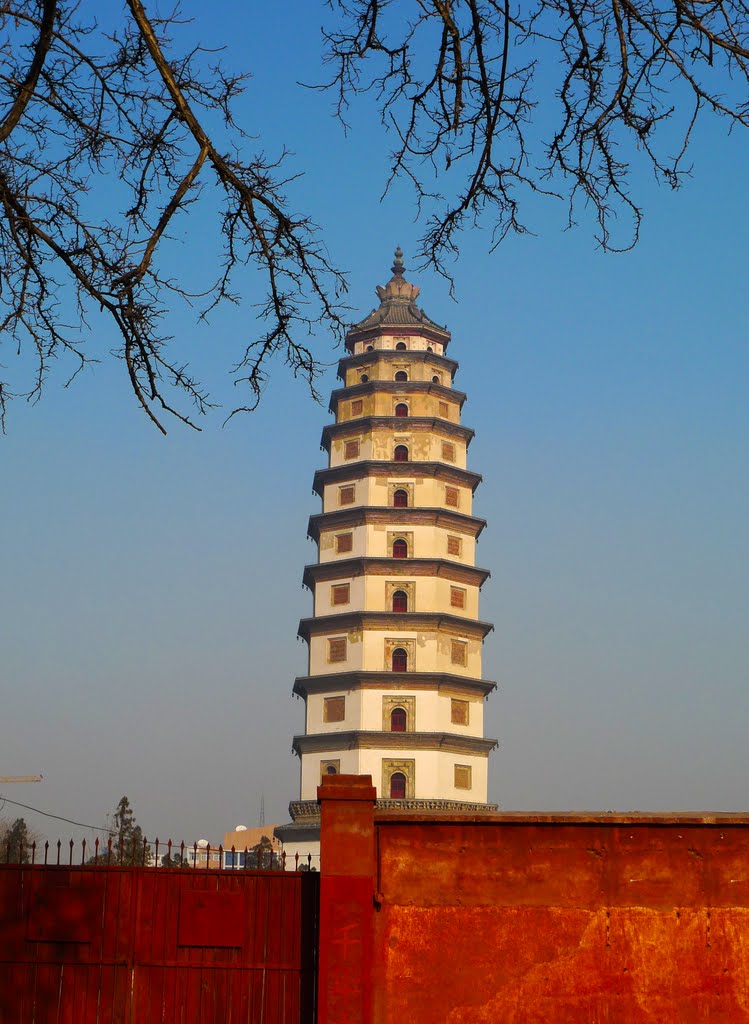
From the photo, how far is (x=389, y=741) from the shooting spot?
123 feet

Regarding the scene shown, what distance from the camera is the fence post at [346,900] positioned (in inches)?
292

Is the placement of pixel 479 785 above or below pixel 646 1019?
above

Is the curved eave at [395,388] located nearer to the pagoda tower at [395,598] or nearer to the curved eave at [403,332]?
the pagoda tower at [395,598]

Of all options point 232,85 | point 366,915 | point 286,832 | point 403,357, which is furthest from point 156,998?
point 403,357

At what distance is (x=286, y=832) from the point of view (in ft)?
123

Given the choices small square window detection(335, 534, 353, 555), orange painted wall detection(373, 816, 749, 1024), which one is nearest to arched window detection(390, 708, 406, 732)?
small square window detection(335, 534, 353, 555)

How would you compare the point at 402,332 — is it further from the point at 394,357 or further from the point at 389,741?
the point at 389,741

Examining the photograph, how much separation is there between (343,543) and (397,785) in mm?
8094

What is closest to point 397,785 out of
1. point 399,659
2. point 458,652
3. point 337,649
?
point 399,659

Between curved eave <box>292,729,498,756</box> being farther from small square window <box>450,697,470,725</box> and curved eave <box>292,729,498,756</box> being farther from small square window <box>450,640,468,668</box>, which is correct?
small square window <box>450,640,468,668</box>

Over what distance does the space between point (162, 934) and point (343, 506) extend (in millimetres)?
33118

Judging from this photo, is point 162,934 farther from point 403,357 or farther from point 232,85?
point 403,357

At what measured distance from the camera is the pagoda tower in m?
37.5

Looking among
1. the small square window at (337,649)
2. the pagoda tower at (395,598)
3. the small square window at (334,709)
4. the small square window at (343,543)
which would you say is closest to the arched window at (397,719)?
the pagoda tower at (395,598)
